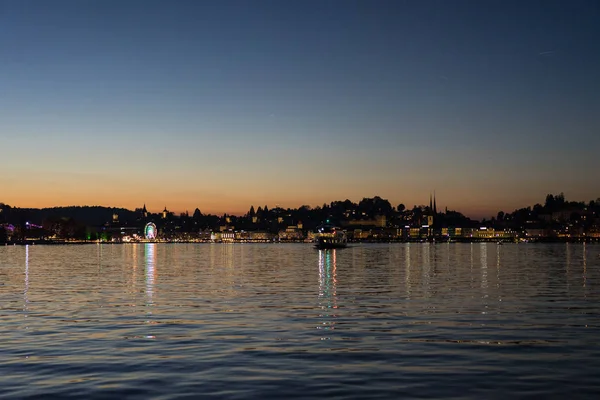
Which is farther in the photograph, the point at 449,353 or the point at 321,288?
the point at 321,288

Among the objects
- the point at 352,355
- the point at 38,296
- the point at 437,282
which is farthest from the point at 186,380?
the point at 437,282

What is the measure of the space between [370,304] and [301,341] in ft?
45.4

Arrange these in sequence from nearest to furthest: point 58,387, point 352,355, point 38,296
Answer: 1. point 58,387
2. point 352,355
3. point 38,296

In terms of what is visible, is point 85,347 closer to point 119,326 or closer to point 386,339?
point 119,326

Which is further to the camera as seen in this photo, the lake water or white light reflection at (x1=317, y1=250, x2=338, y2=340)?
white light reflection at (x1=317, y1=250, x2=338, y2=340)

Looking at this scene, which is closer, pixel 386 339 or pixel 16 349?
pixel 16 349

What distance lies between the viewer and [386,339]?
25484 millimetres

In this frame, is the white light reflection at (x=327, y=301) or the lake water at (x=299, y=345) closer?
the lake water at (x=299, y=345)

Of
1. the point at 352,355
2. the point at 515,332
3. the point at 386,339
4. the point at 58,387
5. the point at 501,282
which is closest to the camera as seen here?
the point at 58,387

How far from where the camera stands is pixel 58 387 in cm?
1792

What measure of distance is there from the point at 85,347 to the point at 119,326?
5.32 m

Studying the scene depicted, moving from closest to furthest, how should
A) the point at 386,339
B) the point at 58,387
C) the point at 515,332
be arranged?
the point at 58,387 < the point at 386,339 < the point at 515,332

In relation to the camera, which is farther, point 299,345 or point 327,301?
point 327,301

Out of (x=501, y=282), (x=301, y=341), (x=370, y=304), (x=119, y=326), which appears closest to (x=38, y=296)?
(x=119, y=326)
